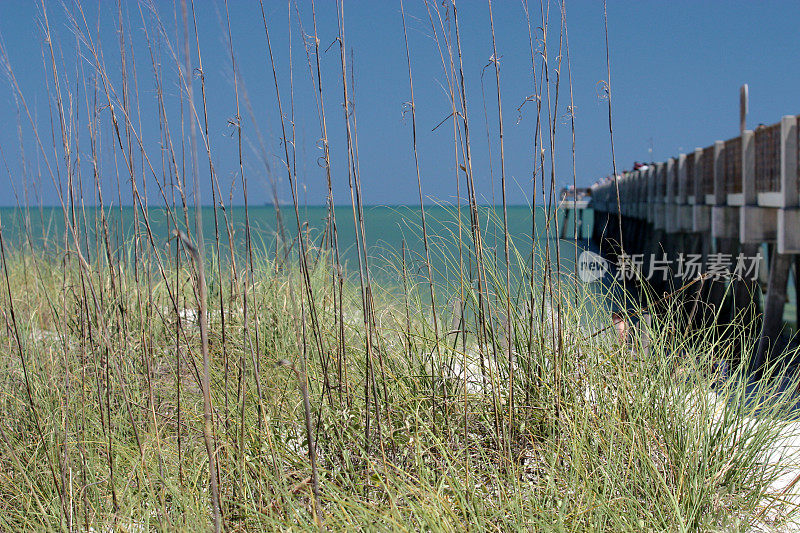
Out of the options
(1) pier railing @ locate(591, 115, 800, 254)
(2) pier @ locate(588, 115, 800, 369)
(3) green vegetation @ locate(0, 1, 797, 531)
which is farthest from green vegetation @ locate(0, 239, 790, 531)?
(1) pier railing @ locate(591, 115, 800, 254)

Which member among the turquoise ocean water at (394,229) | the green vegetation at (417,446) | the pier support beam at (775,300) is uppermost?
the turquoise ocean water at (394,229)

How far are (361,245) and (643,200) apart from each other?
1519 cm

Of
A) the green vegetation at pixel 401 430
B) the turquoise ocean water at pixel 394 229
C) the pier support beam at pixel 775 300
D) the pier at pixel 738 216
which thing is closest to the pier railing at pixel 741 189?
the pier at pixel 738 216

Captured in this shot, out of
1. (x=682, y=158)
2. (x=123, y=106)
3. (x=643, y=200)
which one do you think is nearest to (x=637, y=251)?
(x=643, y=200)

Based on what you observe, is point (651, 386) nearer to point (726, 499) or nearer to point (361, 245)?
point (726, 499)

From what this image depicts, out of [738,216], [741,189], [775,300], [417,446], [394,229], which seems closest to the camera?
[417,446]

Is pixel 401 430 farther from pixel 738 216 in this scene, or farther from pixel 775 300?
pixel 738 216

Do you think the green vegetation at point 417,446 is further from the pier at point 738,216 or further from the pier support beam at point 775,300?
the pier support beam at point 775,300

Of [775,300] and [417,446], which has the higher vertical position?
[417,446]

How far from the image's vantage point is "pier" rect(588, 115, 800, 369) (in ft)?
19.9

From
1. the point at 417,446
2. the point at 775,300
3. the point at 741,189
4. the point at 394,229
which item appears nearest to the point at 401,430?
the point at 417,446

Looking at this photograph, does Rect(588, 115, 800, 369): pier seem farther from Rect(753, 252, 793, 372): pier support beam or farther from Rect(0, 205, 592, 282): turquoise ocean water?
Rect(0, 205, 592, 282): turquoise ocean water

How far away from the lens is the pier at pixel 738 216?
239 inches

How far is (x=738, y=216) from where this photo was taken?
27.8 feet
